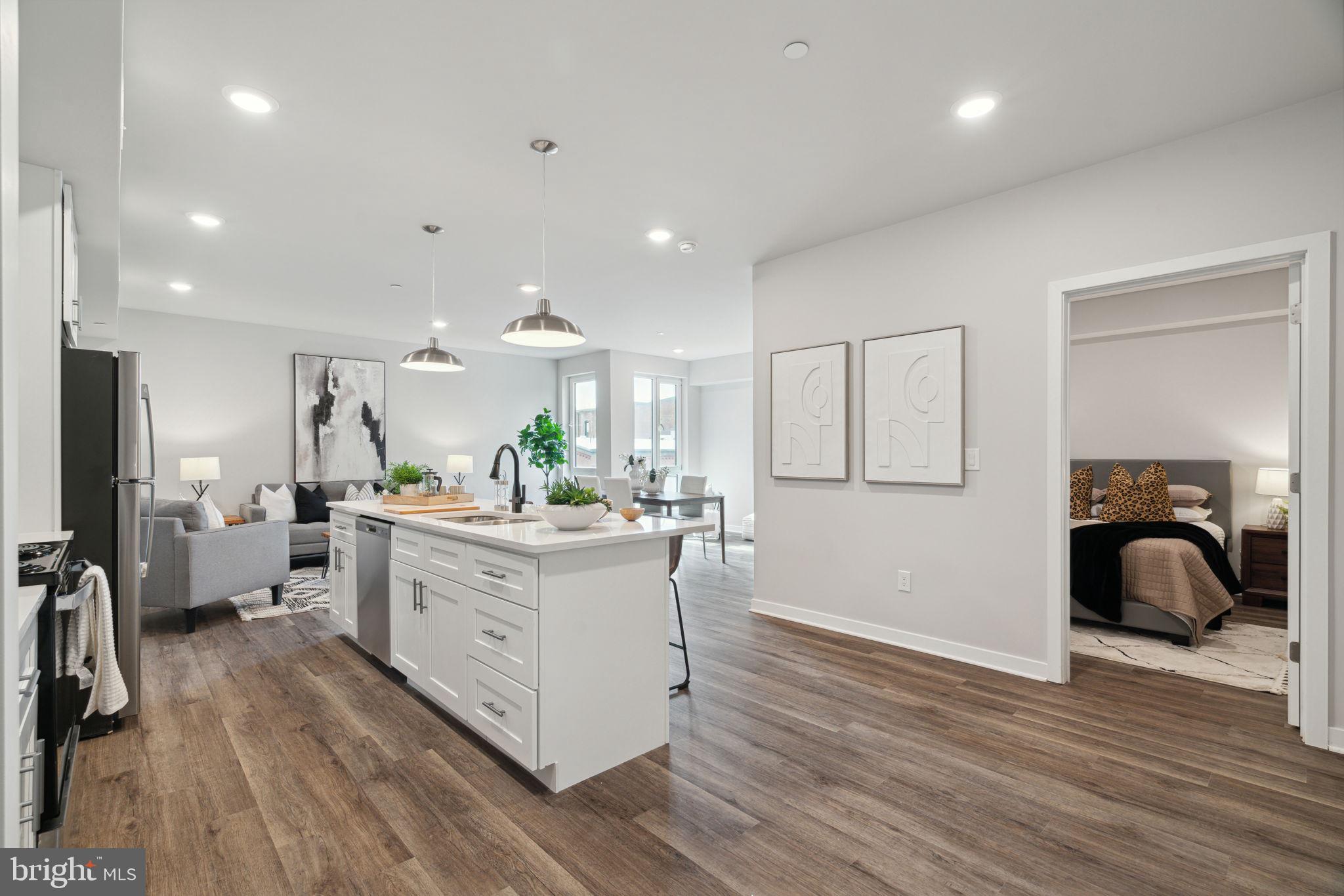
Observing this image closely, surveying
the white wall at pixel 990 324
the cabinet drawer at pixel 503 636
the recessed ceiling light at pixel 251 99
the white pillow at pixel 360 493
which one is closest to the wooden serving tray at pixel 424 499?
the cabinet drawer at pixel 503 636

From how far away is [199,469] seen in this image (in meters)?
5.80

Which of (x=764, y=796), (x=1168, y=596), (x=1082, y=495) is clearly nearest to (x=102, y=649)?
(x=764, y=796)

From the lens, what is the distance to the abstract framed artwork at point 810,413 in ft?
13.3

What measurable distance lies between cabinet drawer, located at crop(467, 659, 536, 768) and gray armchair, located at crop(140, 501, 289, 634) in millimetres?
2702

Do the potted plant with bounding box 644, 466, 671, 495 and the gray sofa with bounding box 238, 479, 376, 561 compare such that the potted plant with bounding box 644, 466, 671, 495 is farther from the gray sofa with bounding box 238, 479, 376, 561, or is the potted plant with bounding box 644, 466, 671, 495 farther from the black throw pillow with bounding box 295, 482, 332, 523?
the black throw pillow with bounding box 295, 482, 332, 523

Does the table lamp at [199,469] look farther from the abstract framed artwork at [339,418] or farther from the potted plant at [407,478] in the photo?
the potted plant at [407,478]

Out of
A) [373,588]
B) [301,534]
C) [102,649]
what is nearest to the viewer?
[102,649]

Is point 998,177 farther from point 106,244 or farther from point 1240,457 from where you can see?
point 106,244

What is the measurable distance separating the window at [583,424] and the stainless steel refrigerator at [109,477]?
248 inches

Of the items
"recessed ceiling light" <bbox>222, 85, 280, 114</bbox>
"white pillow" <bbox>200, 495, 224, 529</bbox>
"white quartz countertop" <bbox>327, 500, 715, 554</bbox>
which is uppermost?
"recessed ceiling light" <bbox>222, 85, 280, 114</bbox>

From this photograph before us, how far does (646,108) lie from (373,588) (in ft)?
9.10

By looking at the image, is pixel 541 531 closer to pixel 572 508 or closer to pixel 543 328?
pixel 572 508

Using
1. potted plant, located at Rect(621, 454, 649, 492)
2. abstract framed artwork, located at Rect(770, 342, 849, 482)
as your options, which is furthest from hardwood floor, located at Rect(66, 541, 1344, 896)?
potted plant, located at Rect(621, 454, 649, 492)

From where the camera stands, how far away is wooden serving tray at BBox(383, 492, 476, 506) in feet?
11.9
